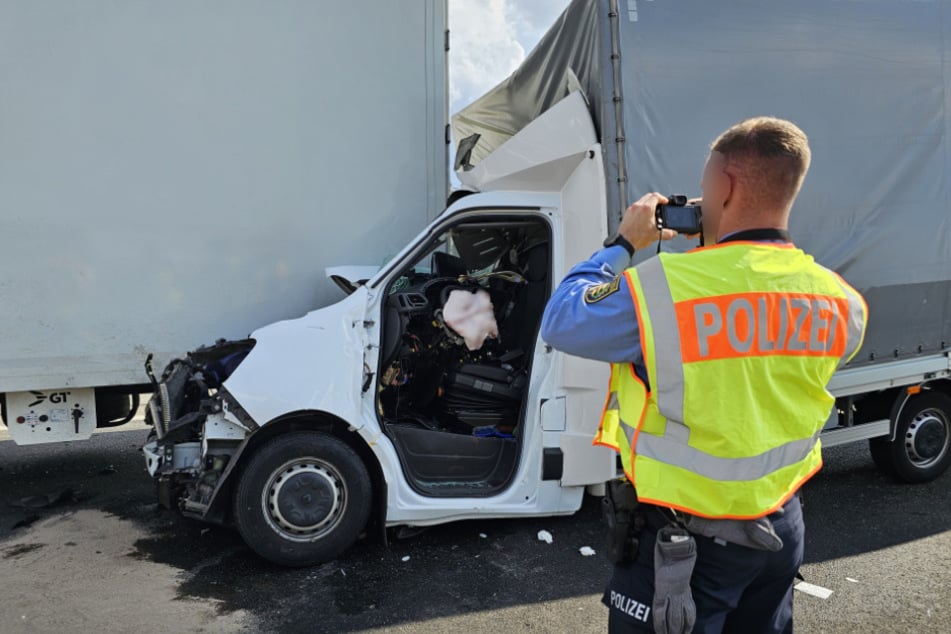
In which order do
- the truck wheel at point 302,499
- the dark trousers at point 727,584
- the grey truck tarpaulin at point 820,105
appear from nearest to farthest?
the dark trousers at point 727,584 → the truck wheel at point 302,499 → the grey truck tarpaulin at point 820,105

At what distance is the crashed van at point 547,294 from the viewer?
3.58 metres

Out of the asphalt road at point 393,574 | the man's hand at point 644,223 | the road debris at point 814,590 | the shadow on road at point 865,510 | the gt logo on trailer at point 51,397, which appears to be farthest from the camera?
the gt logo on trailer at point 51,397

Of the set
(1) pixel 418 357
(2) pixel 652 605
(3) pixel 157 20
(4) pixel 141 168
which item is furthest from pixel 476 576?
(3) pixel 157 20

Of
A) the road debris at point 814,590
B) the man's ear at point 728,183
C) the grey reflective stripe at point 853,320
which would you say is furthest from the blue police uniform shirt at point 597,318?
the road debris at point 814,590

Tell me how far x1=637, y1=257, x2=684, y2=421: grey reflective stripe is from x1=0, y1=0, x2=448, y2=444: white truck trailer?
11.5 ft

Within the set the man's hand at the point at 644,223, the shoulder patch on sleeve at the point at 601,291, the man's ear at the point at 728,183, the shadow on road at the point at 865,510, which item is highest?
the man's ear at the point at 728,183

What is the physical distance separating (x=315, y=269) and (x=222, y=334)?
764 mm

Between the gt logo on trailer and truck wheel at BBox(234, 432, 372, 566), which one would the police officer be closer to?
truck wheel at BBox(234, 432, 372, 566)

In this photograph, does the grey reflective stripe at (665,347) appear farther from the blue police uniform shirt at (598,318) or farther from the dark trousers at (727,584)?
the dark trousers at (727,584)

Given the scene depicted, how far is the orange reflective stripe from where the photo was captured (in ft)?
4.63

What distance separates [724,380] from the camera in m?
1.42

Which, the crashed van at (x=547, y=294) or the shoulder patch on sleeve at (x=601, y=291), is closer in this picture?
the shoulder patch on sleeve at (x=601, y=291)

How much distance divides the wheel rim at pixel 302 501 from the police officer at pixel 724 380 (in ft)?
7.48

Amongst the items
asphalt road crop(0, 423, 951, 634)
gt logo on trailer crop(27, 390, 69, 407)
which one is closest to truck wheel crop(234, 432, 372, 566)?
asphalt road crop(0, 423, 951, 634)
